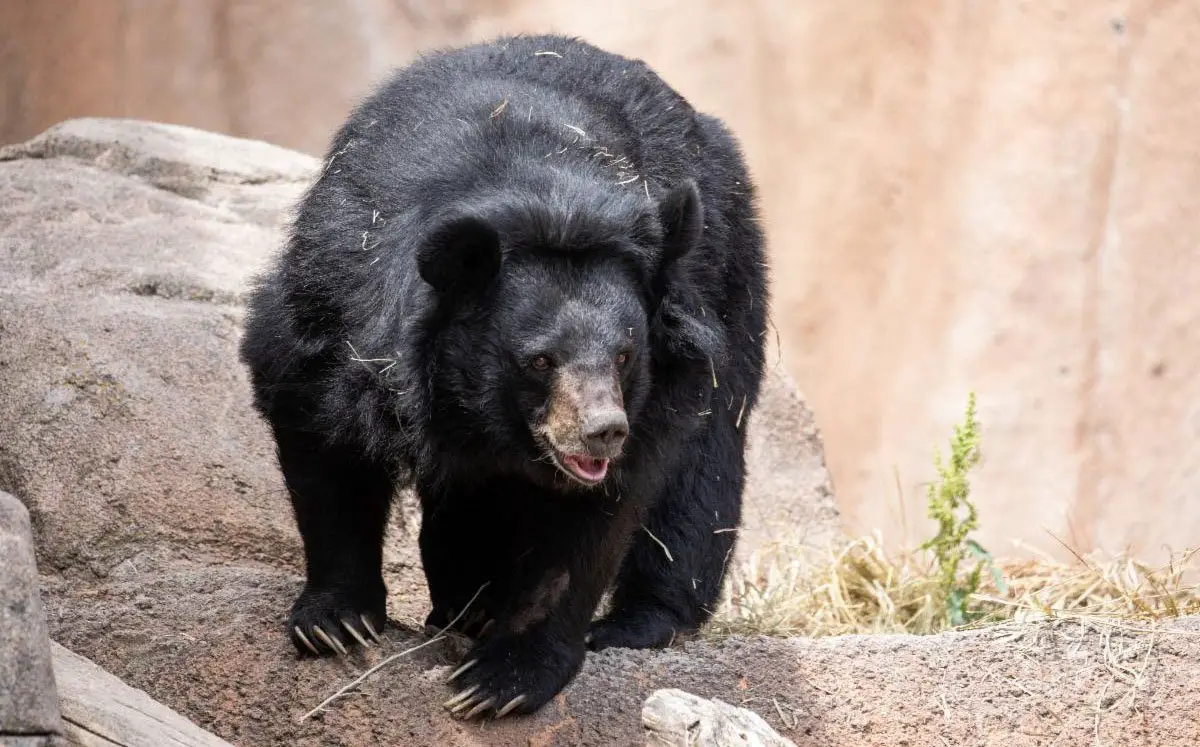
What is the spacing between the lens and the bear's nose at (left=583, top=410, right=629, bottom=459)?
10.8 feet

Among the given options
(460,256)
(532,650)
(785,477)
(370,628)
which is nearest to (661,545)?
(532,650)

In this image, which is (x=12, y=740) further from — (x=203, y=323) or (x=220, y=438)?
(x=203, y=323)

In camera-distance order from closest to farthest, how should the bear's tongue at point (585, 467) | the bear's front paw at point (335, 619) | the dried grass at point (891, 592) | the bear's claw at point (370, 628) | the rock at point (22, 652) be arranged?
1. the rock at point (22, 652)
2. the bear's tongue at point (585, 467)
3. the bear's front paw at point (335, 619)
4. the bear's claw at point (370, 628)
5. the dried grass at point (891, 592)

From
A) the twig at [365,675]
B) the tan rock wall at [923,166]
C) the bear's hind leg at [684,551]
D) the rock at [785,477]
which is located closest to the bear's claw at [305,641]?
the twig at [365,675]

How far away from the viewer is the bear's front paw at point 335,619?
12.1ft

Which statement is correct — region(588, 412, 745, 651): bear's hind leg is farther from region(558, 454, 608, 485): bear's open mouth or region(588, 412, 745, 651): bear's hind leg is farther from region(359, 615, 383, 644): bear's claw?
region(558, 454, 608, 485): bear's open mouth

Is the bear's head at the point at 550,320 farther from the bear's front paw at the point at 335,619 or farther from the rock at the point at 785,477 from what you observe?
the rock at the point at 785,477

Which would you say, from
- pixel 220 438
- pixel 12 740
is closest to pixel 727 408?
pixel 220 438

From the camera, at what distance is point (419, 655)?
12.5ft

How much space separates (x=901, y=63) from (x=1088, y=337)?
7.06 feet

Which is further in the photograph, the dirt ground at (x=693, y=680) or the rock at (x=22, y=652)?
the dirt ground at (x=693, y=680)

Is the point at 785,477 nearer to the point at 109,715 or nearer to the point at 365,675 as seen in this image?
the point at 365,675

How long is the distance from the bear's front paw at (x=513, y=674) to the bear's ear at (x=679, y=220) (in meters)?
1.03

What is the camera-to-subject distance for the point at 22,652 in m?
2.49
